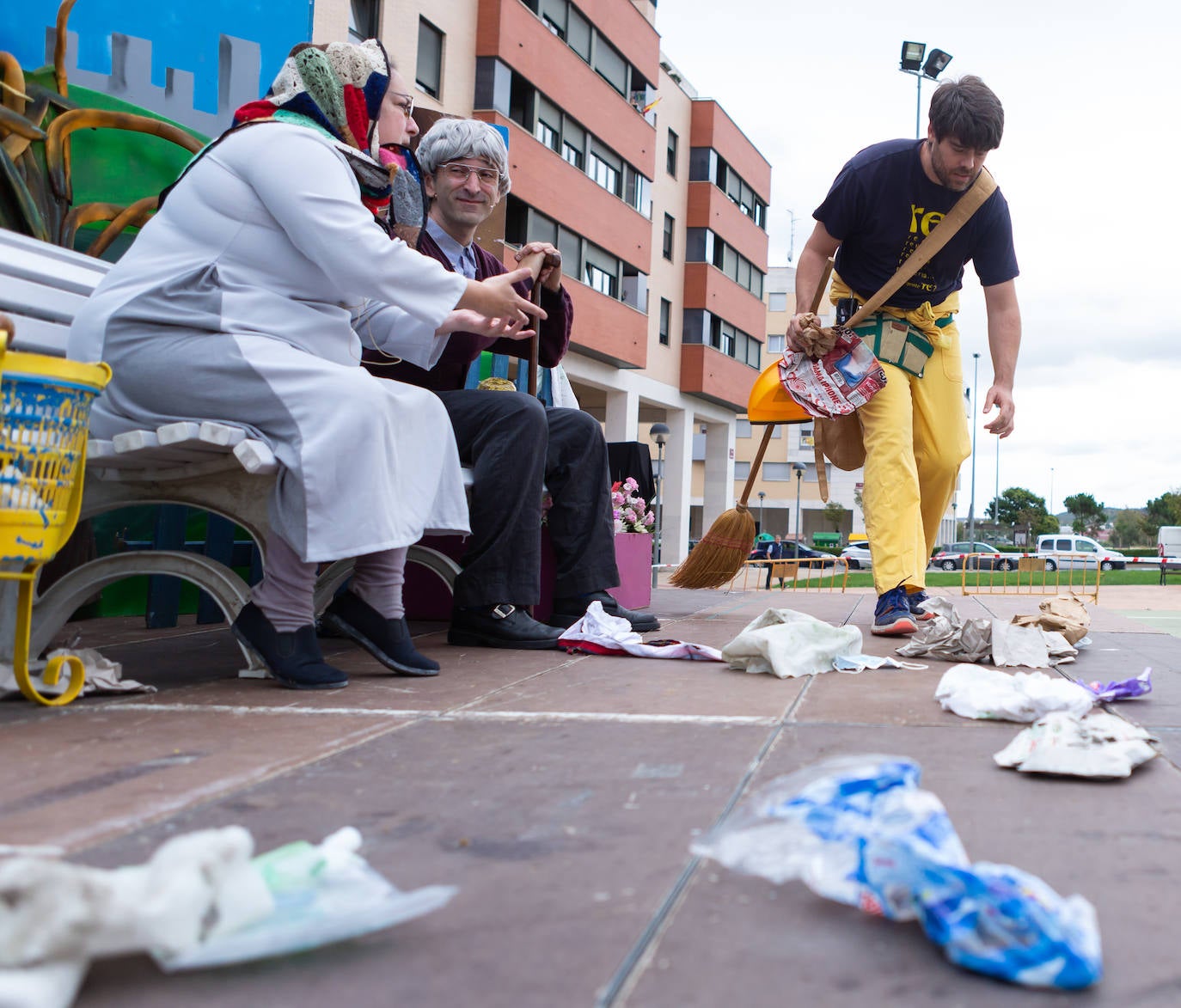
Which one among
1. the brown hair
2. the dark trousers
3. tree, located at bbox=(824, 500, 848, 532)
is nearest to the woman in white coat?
the dark trousers

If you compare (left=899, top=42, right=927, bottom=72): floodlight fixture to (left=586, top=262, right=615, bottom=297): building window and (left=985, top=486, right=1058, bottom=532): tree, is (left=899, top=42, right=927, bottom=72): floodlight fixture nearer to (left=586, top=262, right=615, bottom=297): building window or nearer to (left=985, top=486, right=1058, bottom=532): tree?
(left=586, top=262, right=615, bottom=297): building window

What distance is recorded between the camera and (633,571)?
6082mm

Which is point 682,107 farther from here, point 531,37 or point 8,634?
point 8,634

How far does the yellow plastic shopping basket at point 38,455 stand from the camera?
203 centimetres

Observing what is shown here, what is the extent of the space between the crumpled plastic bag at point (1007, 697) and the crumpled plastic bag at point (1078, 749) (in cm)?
32

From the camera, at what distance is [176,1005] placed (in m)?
0.94

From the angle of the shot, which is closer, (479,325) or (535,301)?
(479,325)

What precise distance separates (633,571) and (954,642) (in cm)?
273

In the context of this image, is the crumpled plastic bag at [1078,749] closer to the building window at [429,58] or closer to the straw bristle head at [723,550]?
the straw bristle head at [723,550]

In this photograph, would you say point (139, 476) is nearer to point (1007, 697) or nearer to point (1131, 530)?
point (1007, 697)

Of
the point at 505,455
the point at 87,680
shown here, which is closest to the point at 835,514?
the point at 505,455

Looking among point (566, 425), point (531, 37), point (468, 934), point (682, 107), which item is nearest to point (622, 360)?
point (531, 37)

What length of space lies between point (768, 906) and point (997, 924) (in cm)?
25

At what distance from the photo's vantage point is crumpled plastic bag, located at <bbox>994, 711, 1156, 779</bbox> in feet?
5.81
